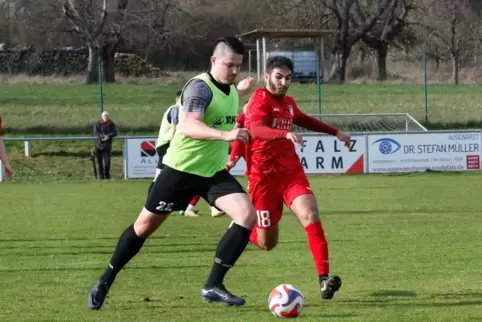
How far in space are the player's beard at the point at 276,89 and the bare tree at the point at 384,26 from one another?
4016 cm

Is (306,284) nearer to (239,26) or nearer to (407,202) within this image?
(407,202)

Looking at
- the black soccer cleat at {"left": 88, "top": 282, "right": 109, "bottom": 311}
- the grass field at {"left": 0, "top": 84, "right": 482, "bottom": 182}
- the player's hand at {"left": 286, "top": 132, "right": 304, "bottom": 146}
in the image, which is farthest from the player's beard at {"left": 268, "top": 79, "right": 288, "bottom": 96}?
the grass field at {"left": 0, "top": 84, "right": 482, "bottom": 182}

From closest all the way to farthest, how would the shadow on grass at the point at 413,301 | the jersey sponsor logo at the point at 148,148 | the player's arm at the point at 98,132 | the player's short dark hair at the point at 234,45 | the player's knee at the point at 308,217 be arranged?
1. the player's short dark hair at the point at 234,45
2. the shadow on grass at the point at 413,301
3. the player's knee at the point at 308,217
4. the jersey sponsor logo at the point at 148,148
5. the player's arm at the point at 98,132

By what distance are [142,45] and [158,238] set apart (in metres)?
32.8

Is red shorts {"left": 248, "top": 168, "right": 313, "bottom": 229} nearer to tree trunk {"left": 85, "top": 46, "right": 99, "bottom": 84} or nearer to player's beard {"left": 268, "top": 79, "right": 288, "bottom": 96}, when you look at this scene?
player's beard {"left": 268, "top": 79, "right": 288, "bottom": 96}

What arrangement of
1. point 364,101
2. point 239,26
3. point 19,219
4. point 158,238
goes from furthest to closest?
point 239,26 < point 364,101 < point 19,219 < point 158,238

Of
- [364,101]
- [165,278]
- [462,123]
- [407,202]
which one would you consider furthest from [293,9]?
[165,278]

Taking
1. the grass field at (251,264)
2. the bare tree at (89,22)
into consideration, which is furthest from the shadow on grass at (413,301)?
the bare tree at (89,22)

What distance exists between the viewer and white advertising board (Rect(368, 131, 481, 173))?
24719 millimetres

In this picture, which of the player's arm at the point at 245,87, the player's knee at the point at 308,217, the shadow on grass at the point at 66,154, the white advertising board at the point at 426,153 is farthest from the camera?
the shadow on grass at the point at 66,154

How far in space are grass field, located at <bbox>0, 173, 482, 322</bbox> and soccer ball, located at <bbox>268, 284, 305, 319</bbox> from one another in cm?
10

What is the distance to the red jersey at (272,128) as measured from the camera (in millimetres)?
7812

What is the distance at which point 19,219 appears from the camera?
567 inches

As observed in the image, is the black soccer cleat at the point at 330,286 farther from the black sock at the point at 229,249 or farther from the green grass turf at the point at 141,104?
the green grass turf at the point at 141,104
